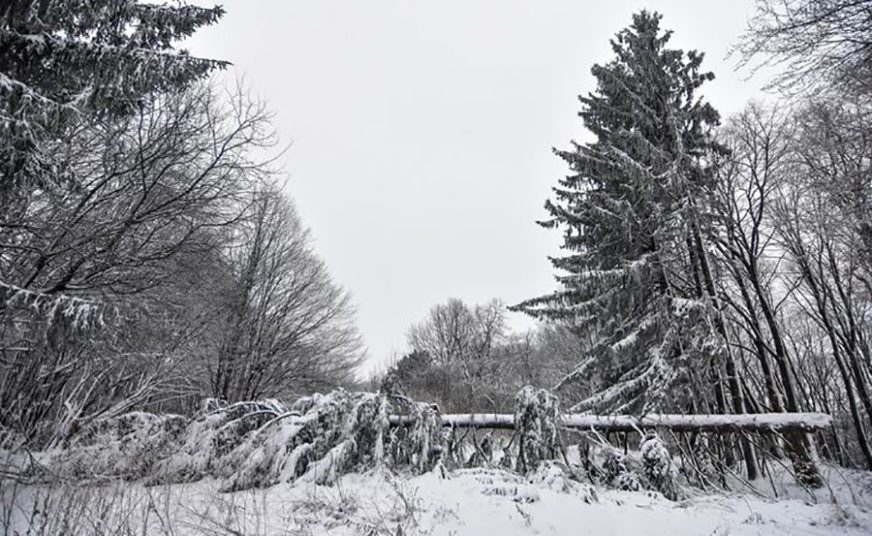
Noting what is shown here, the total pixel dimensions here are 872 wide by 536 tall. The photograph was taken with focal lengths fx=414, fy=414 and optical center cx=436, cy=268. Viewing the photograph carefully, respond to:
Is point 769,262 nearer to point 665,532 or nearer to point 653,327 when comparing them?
point 653,327

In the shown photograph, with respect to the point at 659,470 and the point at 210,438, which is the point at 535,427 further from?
the point at 210,438

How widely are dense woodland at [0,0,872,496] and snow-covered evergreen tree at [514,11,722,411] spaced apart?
0.17 ft

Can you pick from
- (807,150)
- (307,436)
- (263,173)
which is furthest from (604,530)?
(807,150)

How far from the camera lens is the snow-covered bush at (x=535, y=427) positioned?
5.10m

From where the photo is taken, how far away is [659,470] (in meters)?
Result: 4.38

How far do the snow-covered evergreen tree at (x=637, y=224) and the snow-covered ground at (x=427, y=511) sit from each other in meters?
3.85

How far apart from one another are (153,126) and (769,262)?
625 inches

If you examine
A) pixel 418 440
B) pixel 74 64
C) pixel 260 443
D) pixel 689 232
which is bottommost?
pixel 418 440

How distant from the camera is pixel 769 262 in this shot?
41.3ft

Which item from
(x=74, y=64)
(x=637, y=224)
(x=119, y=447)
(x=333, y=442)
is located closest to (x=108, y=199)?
(x=74, y=64)

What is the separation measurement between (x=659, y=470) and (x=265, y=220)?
43.0ft

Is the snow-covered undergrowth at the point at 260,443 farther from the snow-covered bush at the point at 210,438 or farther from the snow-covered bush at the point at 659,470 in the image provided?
the snow-covered bush at the point at 659,470

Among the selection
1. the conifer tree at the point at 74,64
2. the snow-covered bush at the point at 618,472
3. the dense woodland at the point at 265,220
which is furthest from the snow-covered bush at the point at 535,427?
the conifer tree at the point at 74,64

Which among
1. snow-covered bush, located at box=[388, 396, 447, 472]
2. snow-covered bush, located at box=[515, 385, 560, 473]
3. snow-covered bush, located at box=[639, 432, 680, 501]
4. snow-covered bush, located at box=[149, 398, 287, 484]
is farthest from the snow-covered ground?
snow-covered bush, located at box=[388, 396, 447, 472]
